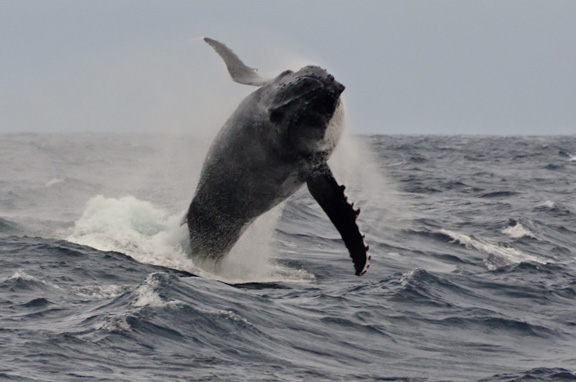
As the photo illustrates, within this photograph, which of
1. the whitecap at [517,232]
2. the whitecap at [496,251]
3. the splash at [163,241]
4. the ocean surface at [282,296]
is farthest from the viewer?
the whitecap at [517,232]

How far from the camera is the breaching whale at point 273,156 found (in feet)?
35.6

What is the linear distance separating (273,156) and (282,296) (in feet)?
9.96

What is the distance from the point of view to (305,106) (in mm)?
10727

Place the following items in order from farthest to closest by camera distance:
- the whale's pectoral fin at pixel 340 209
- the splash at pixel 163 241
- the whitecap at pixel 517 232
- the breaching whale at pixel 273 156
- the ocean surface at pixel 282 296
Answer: the whitecap at pixel 517 232 < the splash at pixel 163 241 < the whale's pectoral fin at pixel 340 209 < the breaching whale at pixel 273 156 < the ocean surface at pixel 282 296

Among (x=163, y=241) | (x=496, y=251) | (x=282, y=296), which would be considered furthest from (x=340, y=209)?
(x=496, y=251)

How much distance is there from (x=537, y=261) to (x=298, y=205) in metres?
9.31

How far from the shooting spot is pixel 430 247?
71.7 ft

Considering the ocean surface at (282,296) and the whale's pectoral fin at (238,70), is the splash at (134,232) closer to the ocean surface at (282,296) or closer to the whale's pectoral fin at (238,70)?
the ocean surface at (282,296)

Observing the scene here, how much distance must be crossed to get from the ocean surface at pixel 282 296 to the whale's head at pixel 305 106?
6.98 ft

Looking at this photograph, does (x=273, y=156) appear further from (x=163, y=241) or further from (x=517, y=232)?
(x=517, y=232)

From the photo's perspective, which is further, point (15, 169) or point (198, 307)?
point (15, 169)

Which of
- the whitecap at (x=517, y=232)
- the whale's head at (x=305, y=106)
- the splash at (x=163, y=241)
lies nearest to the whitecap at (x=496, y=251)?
the whitecap at (x=517, y=232)

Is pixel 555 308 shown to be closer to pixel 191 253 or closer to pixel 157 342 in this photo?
pixel 191 253

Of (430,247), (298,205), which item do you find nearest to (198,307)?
(430,247)
